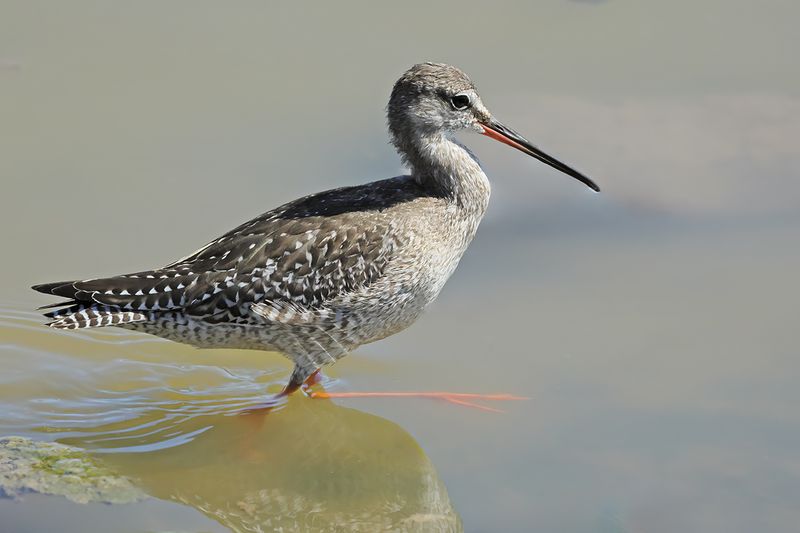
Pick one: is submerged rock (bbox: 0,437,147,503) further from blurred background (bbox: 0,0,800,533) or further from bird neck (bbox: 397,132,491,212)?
bird neck (bbox: 397,132,491,212)

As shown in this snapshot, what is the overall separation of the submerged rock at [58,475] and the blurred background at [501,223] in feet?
0.65

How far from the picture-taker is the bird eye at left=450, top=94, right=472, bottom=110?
817 cm

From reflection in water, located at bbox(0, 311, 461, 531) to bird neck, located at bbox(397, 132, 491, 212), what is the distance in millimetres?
1679

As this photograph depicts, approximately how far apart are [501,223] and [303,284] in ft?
7.79

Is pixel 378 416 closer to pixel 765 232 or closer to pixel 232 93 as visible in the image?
pixel 765 232

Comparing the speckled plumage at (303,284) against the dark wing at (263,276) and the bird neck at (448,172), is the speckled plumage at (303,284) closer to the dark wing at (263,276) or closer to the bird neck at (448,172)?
the dark wing at (263,276)

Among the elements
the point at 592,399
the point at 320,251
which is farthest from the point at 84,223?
the point at 592,399

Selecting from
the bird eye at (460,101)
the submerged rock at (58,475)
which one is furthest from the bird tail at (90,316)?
the bird eye at (460,101)

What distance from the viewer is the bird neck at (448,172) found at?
8.20 meters

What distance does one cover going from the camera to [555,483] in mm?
7078

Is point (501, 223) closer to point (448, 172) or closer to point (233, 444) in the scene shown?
point (448, 172)

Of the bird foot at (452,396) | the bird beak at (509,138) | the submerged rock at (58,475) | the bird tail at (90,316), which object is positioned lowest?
the submerged rock at (58,475)

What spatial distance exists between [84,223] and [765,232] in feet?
18.4

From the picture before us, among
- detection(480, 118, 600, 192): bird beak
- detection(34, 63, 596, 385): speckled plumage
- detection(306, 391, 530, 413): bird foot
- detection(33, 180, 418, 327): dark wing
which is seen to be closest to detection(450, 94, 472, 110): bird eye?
detection(34, 63, 596, 385): speckled plumage
